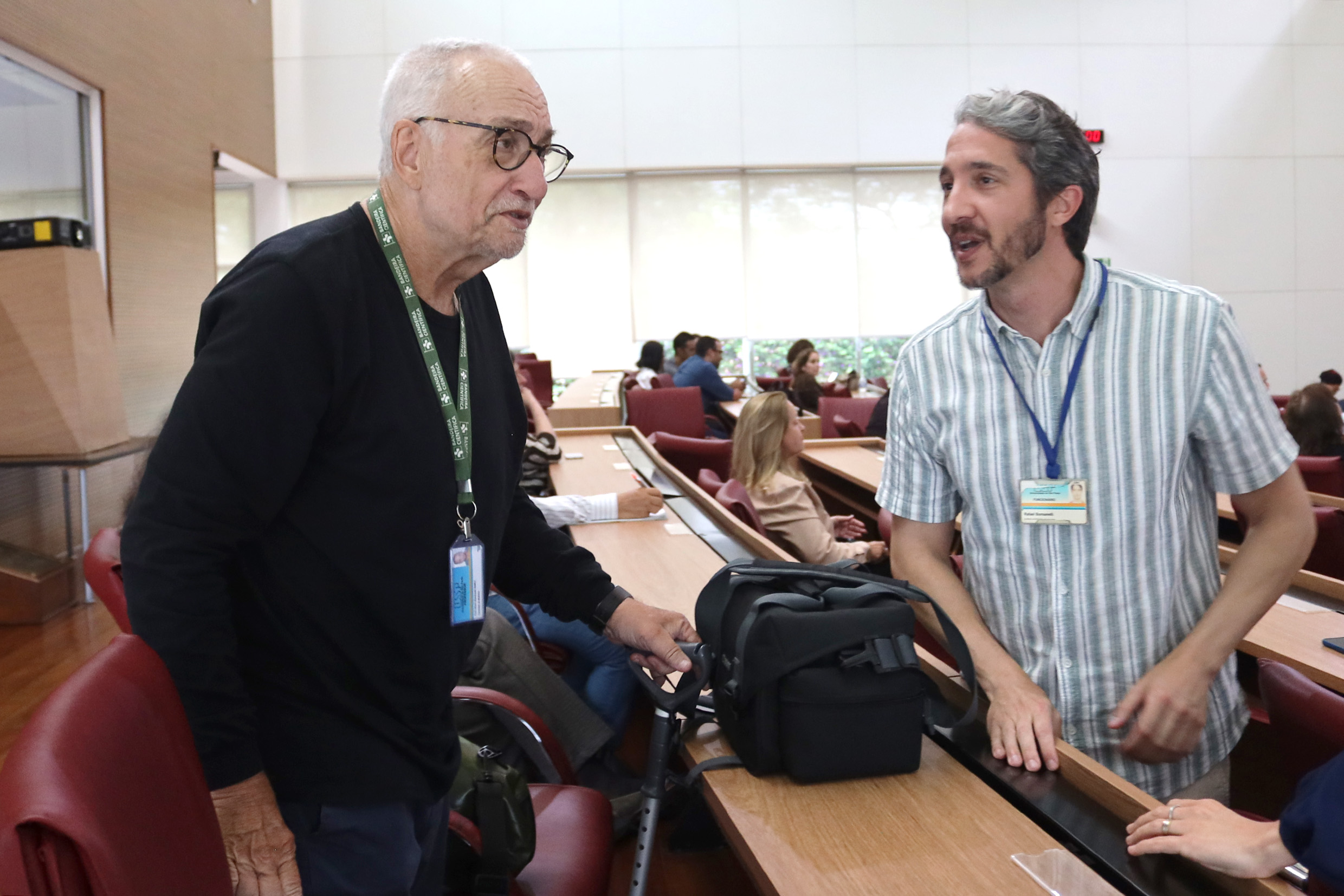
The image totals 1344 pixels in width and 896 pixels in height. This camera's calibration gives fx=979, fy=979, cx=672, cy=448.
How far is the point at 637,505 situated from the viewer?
3.42m

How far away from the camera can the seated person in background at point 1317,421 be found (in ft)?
13.3

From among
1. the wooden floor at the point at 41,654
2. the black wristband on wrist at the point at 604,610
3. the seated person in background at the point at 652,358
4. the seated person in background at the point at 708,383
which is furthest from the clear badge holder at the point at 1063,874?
the seated person in background at the point at 652,358

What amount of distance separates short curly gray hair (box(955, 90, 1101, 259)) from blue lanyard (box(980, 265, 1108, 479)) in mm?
132

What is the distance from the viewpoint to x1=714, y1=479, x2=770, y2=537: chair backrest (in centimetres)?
346

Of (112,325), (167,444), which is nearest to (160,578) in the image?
(167,444)

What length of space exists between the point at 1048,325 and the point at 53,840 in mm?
1415

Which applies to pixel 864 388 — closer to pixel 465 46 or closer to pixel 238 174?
pixel 238 174

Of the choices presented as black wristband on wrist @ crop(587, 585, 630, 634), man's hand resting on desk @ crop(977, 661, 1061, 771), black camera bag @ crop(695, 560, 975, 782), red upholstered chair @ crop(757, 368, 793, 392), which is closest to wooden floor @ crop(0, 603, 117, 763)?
black wristband on wrist @ crop(587, 585, 630, 634)

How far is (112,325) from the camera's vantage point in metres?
7.26

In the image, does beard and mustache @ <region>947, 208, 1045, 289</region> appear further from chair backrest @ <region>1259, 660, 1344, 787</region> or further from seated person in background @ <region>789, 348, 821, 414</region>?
seated person in background @ <region>789, 348, 821, 414</region>

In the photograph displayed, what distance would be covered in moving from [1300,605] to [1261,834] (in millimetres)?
1714

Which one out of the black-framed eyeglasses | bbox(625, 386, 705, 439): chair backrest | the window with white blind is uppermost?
the window with white blind

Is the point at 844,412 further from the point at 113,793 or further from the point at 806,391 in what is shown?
the point at 113,793

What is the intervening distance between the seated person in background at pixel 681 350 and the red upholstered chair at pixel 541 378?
1254mm
